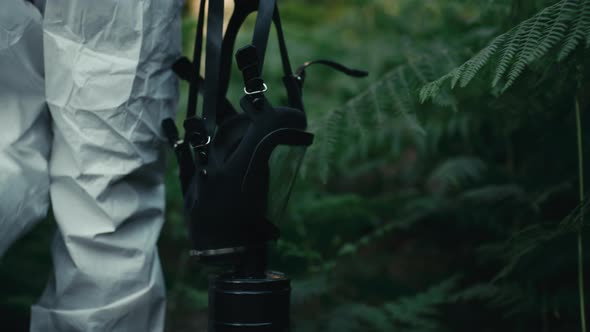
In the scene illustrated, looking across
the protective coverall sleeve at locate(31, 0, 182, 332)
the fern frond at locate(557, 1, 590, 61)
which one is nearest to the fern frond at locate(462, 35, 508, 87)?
the fern frond at locate(557, 1, 590, 61)

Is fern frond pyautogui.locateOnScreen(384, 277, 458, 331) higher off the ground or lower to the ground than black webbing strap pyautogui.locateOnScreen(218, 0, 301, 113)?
lower

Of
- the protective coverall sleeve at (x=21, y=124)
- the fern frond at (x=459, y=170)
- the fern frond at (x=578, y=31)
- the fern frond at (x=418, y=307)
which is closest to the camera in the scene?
the fern frond at (x=578, y=31)

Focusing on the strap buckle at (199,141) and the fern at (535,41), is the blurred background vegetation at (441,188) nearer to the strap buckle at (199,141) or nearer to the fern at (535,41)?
the fern at (535,41)

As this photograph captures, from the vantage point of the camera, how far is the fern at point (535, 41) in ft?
3.10

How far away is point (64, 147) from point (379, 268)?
158cm

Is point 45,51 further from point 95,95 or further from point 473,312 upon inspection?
point 473,312

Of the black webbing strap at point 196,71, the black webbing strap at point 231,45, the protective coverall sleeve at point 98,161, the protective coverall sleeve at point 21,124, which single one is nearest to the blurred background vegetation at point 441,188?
the black webbing strap at point 231,45

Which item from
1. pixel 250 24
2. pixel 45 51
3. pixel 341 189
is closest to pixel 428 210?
pixel 341 189

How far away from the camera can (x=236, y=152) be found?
3.26 feet

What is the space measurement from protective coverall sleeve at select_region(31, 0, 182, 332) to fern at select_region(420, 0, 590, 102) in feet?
2.12

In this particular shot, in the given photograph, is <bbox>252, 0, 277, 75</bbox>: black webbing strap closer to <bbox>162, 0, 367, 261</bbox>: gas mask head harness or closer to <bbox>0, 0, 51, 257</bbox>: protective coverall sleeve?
<bbox>162, 0, 367, 261</bbox>: gas mask head harness

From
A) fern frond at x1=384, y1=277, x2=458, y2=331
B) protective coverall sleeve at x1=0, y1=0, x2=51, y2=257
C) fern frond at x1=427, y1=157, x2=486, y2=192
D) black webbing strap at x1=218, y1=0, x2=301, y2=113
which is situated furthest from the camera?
fern frond at x1=427, y1=157, x2=486, y2=192

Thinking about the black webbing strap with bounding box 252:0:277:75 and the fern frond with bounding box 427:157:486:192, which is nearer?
the black webbing strap with bounding box 252:0:277:75

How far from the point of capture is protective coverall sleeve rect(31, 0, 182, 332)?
3.47 feet
